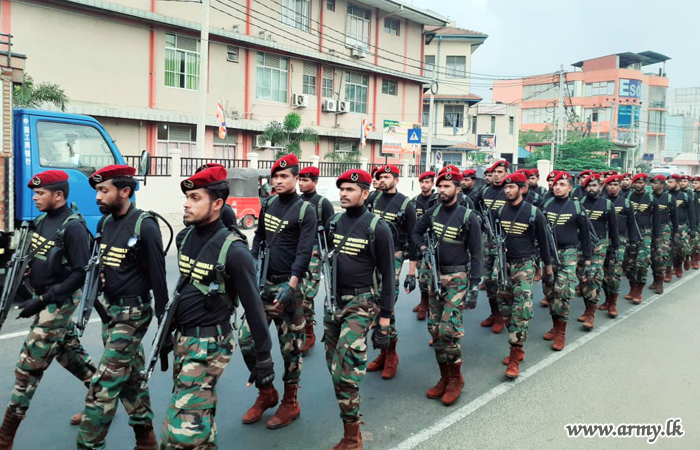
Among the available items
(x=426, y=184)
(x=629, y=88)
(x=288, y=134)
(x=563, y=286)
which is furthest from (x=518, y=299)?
(x=629, y=88)

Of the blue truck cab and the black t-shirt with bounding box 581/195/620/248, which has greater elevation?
the blue truck cab

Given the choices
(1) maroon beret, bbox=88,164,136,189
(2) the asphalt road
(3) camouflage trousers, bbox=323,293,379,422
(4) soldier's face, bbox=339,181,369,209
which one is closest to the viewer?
(1) maroon beret, bbox=88,164,136,189

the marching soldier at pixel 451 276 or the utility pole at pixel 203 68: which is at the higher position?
the utility pole at pixel 203 68

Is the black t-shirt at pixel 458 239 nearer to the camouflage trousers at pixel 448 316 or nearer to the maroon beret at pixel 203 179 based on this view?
the camouflage trousers at pixel 448 316

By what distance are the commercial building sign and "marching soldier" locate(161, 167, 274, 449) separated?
2829 inches

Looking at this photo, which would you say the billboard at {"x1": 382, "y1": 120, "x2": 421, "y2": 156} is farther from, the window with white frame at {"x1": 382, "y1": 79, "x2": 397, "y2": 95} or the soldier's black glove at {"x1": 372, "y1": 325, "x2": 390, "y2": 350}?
the soldier's black glove at {"x1": 372, "y1": 325, "x2": 390, "y2": 350}

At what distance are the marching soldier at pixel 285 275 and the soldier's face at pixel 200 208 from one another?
1373 millimetres

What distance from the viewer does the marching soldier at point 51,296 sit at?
13.6 ft

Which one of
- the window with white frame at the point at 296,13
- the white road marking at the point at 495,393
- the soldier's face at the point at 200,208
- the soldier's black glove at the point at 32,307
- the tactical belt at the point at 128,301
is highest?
the window with white frame at the point at 296,13

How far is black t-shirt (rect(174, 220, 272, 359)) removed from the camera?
11.4 ft

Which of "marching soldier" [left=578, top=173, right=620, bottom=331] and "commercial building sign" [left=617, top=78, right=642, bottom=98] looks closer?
"marching soldier" [left=578, top=173, right=620, bottom=331]

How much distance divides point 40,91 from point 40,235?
1285cm

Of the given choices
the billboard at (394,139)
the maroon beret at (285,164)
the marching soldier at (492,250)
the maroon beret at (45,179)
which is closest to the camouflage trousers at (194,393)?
the maroon beret at (45,179)

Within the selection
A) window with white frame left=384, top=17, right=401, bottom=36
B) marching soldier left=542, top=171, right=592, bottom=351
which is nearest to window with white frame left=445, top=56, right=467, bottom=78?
window with white frame left=384, top=17, right=401, bottom=36
